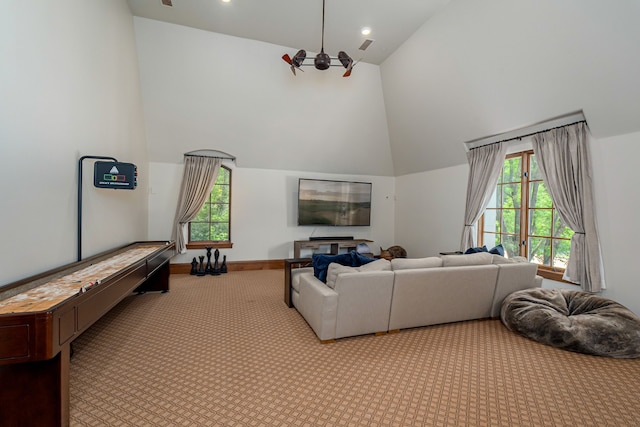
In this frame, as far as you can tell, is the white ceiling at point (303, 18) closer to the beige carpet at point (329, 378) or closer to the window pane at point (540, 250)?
the window pane at point (540, 250)

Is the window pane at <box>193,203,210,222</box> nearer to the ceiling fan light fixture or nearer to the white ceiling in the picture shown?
the white ceiling

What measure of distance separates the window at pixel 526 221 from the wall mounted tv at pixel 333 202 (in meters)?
2.76

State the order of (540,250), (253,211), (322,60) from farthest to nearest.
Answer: (253,211)
(540,250)
(322,60)

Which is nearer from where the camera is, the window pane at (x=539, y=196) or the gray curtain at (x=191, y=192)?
the window pane at (x=539, y=196)

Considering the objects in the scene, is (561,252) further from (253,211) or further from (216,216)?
(216,216)

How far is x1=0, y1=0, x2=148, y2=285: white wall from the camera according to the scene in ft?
7.03

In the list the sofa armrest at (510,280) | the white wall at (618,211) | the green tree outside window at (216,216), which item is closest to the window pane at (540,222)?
the white wall at (618,211)

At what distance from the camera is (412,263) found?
3.32 meters

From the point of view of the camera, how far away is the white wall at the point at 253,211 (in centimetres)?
602

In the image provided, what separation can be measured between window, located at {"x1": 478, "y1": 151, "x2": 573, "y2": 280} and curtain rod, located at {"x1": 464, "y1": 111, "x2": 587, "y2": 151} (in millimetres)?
380

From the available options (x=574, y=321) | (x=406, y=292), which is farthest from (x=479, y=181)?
(x=406, y=292)

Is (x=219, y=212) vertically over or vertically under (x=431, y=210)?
under

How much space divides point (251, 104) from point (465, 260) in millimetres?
4567

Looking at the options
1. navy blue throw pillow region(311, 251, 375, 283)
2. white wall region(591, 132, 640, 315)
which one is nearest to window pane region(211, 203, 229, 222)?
navy blue throw pillow region(311, 251, 375, 283)
